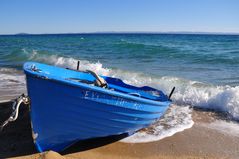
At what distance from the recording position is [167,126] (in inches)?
288

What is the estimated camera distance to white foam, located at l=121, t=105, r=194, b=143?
258 inches

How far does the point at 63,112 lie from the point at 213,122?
153 inches

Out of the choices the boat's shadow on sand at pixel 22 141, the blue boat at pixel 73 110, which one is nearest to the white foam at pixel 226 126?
the blue boat at pixel 73 110

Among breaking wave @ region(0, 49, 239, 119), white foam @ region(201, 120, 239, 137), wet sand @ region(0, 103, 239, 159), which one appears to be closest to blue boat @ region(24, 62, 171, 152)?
wet sand @ region(0, 103, 239, 159)

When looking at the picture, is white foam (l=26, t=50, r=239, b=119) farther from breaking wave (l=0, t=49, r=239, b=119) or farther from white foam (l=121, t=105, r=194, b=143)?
white foam (l=121, t=105, r=194, b=143)

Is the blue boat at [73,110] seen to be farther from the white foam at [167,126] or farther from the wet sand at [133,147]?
the white foam at [167,126]

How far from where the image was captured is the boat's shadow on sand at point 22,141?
567cm

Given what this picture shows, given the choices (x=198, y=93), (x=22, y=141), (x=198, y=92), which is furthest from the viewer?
(x=198, y=92)

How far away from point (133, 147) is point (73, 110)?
1.50 meters

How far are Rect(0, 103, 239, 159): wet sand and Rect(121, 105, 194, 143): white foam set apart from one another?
6.5 inches

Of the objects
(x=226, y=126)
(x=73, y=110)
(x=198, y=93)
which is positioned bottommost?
(x=226, y=126)

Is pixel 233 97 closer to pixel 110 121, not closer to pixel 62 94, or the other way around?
pixel 110 121

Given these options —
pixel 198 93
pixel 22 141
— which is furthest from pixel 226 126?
pixel 22 141

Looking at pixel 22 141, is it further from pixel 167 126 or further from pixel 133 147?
pixel 167 126
